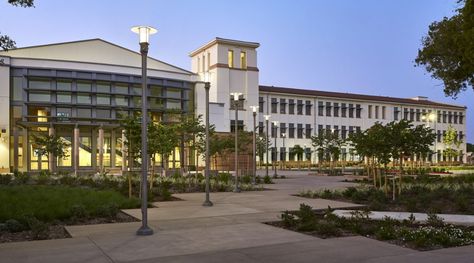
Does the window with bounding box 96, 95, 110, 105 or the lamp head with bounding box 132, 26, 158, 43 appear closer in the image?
the lamp head with bounding box 132, 26, 158, 43

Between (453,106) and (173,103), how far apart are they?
223ft

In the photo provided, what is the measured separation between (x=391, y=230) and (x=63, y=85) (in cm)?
4762

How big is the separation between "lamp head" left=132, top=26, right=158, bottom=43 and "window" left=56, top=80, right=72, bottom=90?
4341 centimetres

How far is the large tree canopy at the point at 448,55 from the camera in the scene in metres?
22.8

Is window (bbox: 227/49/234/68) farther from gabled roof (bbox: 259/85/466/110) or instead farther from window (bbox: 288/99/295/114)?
window (bbox: 288/99/295/114)

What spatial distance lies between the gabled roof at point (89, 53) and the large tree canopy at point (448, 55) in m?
37.9

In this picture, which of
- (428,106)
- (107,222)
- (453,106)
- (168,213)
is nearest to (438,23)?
(168,213)

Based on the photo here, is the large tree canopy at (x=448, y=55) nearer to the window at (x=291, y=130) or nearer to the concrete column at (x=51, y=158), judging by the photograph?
the concrete column at (x=51, y=158)

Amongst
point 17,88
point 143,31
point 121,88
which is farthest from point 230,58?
point 143,31

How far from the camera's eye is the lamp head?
446 inches

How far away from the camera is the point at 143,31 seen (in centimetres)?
1134

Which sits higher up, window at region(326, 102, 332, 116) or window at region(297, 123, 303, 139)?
window at region(326, 102, 332, 116)

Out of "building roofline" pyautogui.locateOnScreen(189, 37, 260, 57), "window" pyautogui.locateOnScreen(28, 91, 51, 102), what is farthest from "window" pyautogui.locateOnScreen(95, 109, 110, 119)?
"building roofline" pyautogui.locateOnScreen(189, 37, 260, 57)

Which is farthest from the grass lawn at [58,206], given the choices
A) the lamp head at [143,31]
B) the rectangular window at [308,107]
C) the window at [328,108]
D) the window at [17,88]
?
the window at [328,108]
